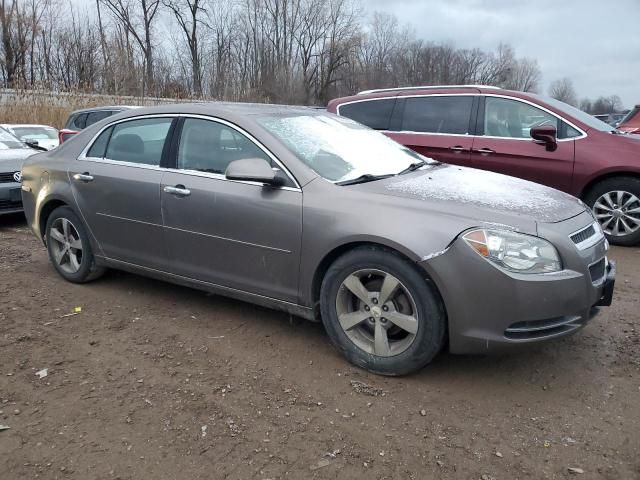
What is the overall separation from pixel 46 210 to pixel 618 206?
19.3ft

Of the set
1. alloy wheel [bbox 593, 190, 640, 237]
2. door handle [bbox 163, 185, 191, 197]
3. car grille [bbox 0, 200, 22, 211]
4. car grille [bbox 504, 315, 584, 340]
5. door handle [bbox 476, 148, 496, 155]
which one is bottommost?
car grille [bbox 0, 200, 22, 211]

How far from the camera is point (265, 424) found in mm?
2732

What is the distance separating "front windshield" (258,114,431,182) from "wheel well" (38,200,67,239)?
217 cm

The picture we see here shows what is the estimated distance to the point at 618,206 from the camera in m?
6.13

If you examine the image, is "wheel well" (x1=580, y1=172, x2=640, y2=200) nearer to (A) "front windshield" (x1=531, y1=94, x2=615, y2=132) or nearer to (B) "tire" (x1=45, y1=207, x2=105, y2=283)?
(A) "front windshield" (x1=531, y1=94, x2=615, y2=132)

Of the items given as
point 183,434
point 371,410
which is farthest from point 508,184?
point 183,434

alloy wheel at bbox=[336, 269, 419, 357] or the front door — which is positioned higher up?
the front door

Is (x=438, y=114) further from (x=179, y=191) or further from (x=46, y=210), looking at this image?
(x=46, y=210)

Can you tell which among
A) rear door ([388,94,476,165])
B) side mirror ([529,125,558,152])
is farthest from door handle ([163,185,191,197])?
side mirror ([529,125,558,152])

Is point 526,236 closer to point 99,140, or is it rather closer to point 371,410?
point 371,410

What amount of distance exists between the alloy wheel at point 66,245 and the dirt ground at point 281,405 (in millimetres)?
710

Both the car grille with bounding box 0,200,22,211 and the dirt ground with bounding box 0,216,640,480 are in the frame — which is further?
the car grille with bounding box 0,200,22,211

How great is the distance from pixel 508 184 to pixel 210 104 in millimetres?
2198

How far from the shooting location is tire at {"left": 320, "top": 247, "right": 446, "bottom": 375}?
295cm
